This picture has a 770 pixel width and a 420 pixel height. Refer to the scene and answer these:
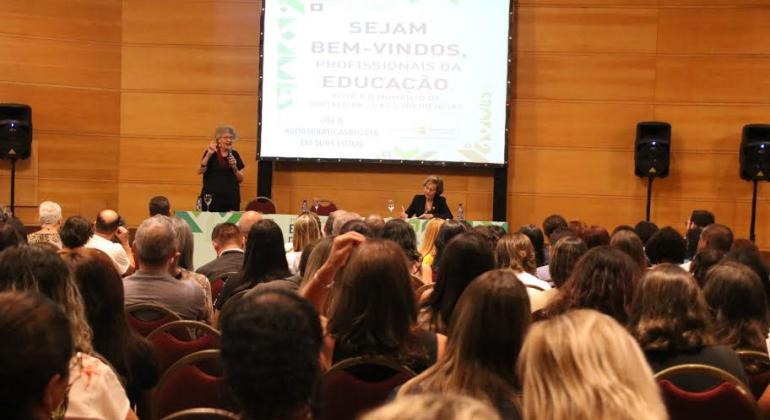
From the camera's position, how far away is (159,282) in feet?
13.4

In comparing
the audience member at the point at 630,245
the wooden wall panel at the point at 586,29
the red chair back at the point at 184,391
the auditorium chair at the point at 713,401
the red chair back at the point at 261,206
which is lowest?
the red chair back at the point at 184,391

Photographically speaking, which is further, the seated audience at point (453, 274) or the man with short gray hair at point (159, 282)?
the man with short gray hair at point (159, 282)

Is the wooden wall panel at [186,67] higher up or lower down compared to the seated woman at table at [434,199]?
higher up

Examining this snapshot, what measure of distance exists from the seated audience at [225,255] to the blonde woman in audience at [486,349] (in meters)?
2.92

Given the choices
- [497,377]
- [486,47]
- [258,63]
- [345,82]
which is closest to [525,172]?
[486,47]

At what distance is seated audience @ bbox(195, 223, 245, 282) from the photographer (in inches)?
210

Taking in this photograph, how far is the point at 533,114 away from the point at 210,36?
13.1 feet

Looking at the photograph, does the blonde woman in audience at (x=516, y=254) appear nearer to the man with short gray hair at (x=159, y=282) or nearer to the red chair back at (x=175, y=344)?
the man with short gray hair at (x=159, y=282)

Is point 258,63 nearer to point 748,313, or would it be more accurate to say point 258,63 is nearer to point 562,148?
point 562,148

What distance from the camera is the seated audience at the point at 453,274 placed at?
3.60 m

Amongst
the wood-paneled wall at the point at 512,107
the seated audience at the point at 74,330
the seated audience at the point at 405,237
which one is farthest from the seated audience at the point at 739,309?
the wood-paneled wall at the point at 512,107

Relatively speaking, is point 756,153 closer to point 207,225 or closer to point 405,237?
point 207,225

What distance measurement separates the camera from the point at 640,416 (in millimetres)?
1617

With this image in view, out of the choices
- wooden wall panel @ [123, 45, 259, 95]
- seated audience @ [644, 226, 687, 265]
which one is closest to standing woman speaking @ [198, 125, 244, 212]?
wooden wall panel @ [123, 45, 259, 95]
